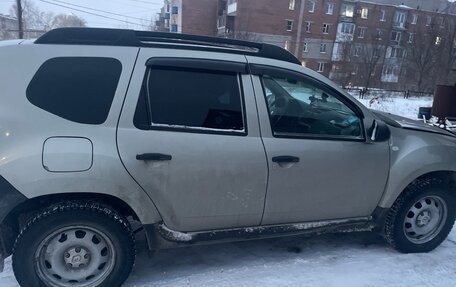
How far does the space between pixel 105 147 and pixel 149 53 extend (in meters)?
0.80

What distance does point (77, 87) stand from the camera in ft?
8.51

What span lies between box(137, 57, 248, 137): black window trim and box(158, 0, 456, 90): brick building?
31.4 meters

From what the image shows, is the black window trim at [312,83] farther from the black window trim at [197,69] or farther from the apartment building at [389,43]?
the apartment building at [389,43]

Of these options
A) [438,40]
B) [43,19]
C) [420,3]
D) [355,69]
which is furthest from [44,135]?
[43,19]

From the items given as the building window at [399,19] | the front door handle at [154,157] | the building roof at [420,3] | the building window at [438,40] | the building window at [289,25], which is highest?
the building roof at [420,3]

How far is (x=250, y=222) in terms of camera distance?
10.2 feet

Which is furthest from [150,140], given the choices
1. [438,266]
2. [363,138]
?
[438,266]

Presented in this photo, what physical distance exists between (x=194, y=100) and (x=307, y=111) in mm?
1077

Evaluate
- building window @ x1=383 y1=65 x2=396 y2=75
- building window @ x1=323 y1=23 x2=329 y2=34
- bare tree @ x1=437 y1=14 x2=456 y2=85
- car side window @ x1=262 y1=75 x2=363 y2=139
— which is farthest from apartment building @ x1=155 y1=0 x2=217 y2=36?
car side window @ x1=262 y1=75 x2=363 y2=139

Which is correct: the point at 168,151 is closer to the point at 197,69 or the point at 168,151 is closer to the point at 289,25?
the point at 197,69

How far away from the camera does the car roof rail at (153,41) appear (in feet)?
8.74

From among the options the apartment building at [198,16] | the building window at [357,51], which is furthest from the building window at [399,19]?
the apartment building at [198,16]

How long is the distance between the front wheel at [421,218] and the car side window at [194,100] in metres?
1.92

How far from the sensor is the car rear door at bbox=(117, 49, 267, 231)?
8.75 ft
